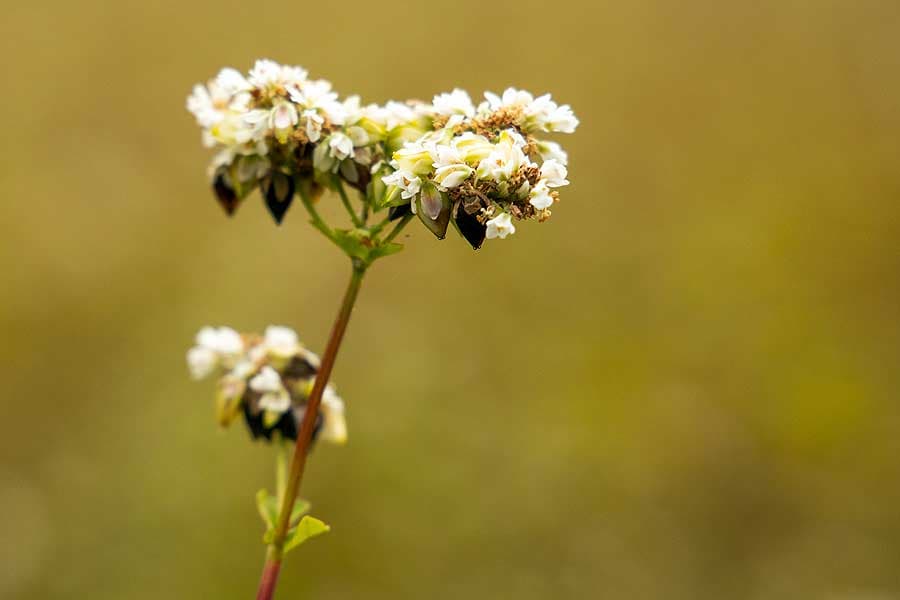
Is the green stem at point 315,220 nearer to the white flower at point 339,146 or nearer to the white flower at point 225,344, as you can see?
the white flower at point 339,146

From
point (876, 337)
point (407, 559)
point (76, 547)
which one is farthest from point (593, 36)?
point (76, 547)

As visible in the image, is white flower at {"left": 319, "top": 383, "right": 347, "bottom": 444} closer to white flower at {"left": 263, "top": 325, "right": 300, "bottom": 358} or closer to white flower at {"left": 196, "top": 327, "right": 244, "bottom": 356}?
white flower at {"left": 263, "top": 325, "right": 300, "bottom": 358}

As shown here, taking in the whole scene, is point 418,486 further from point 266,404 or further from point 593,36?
point 593,36

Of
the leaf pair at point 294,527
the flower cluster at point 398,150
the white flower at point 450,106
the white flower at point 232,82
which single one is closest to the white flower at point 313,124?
the flower cluster at point 398,150

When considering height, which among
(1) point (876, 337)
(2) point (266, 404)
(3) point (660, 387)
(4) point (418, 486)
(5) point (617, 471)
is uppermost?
(1) point (876, 337)

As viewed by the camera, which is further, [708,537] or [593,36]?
[593,36]

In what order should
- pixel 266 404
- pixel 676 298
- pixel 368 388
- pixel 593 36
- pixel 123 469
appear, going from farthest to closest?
1. pixel 593 36
2. pixel 676 298
3. pixel 368 388
4. pixel 123 469
5. pixel 266 404

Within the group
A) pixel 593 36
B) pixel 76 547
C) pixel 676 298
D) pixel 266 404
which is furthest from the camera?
pixel 593 36

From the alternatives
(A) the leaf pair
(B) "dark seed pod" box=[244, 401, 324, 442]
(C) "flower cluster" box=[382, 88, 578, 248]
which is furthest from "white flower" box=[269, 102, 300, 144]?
(A) the leaf pair
